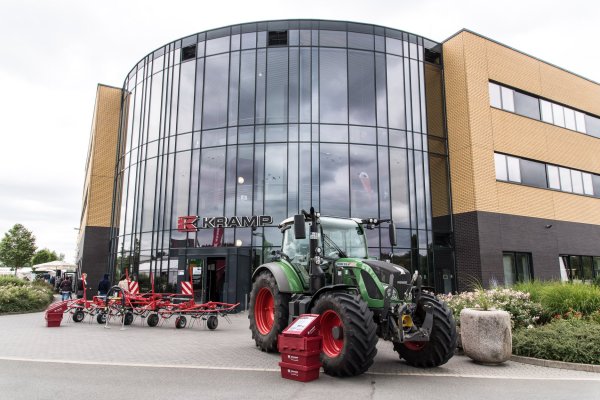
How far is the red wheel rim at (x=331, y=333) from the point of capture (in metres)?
6.97

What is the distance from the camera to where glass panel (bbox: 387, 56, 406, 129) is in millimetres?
21062

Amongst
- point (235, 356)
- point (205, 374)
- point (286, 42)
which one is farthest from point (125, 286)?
point (286, 42)

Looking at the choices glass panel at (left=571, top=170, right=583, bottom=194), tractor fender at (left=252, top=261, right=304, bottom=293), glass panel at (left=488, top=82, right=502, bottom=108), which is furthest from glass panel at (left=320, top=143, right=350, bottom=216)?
glass panel at (left=571, top=170, right=583, bottom=194)

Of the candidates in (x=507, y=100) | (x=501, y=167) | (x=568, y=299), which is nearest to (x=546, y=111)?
(x=507, y=100)

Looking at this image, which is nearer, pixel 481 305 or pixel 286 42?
pixel 481 305

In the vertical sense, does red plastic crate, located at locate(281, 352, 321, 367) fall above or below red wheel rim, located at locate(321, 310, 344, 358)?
below

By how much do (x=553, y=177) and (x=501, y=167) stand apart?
4285mm

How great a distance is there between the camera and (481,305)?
909 cm

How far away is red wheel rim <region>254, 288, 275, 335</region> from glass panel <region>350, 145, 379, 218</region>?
9817 millimetres

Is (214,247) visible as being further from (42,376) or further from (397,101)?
(42,376)

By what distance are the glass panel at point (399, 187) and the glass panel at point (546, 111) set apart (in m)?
9.34

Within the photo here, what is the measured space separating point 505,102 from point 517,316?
51.9 ft

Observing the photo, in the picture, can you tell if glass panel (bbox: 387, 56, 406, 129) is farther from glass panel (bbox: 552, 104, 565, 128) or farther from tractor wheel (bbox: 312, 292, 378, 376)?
tractor wheel (bbox: 312, 292, 378, 376)

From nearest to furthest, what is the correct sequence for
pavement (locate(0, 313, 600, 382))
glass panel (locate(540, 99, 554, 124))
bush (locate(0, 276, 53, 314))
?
pavement (locate(0, 313, 600, 382)), bush (locate(0, 276, 53, 314)), glass panel (locate(540, 99, 554, 124))
